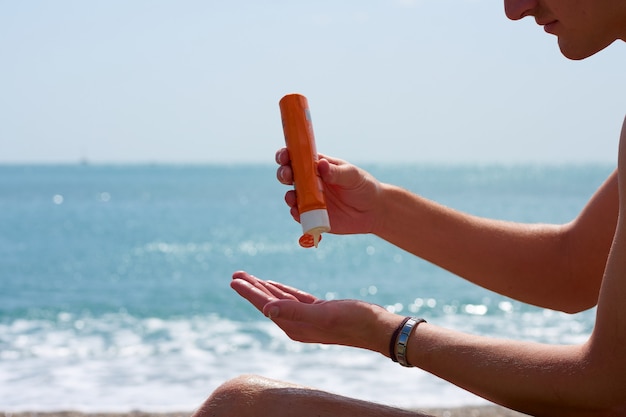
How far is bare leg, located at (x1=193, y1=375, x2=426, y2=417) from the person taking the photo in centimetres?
170

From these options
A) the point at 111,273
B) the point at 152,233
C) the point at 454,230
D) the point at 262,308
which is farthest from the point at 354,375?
the point at 152,233

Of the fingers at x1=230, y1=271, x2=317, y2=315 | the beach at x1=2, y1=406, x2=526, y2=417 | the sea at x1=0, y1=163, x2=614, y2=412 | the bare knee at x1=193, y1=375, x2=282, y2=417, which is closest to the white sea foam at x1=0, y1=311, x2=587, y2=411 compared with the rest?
the sea at x1=0, y1=163, x2=614, y2=412

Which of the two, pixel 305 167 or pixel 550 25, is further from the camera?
pixel 305 167

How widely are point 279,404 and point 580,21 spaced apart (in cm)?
94

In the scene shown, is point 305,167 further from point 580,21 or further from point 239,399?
point 580,21

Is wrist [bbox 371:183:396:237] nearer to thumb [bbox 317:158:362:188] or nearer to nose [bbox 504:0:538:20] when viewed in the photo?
thumb [bbox 317:158:362:188]

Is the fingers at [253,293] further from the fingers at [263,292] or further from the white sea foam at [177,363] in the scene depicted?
the white sea foam at [177,363]

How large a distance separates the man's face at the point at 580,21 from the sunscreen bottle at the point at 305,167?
0.70 m

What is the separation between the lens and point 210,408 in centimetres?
176

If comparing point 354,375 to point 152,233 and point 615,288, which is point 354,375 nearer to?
point 615,288

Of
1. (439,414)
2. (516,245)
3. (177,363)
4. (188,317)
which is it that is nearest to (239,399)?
(516,245)

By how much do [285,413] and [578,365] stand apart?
0.56 meters

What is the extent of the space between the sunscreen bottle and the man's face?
2.31ft

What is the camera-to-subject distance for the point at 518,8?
1.79 metres
